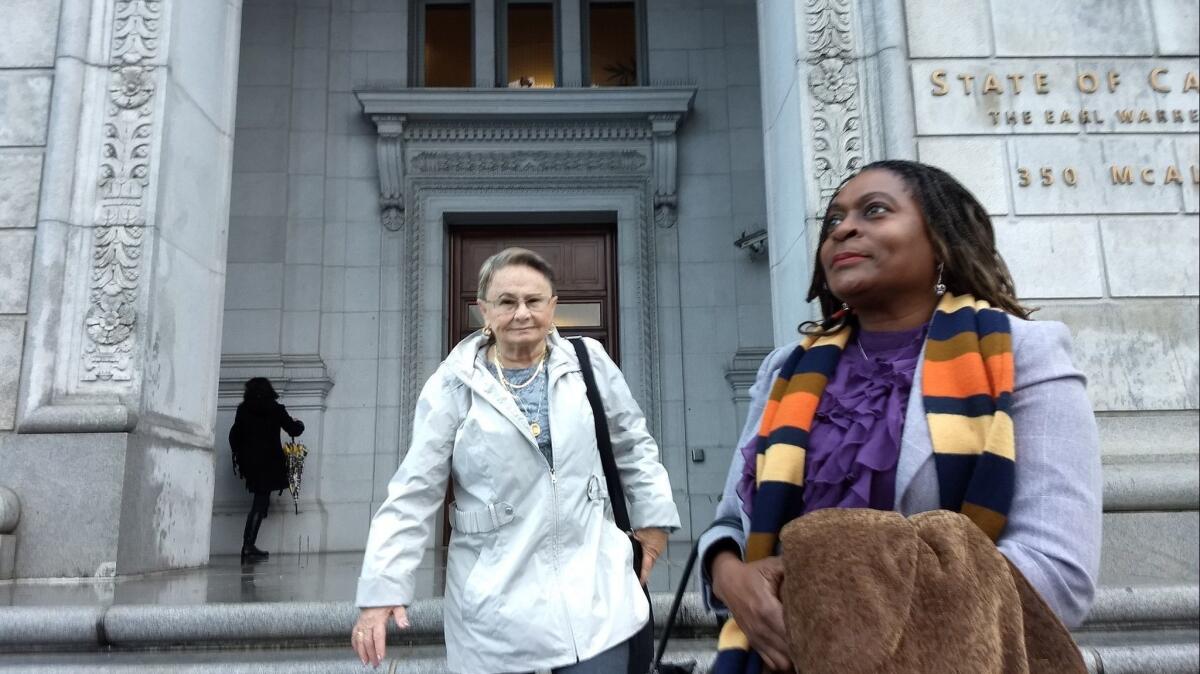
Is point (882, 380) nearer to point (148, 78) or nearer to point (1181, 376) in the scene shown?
point (1181, 376)

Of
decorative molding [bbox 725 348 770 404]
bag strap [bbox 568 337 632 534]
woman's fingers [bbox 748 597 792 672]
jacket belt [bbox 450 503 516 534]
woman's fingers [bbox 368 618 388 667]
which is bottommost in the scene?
woman's fingers [bbox 368 618 388 667]

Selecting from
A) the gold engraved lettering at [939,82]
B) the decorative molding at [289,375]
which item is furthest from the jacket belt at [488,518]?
the decorative molding at [289,375]

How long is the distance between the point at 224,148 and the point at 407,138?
3.88 meters

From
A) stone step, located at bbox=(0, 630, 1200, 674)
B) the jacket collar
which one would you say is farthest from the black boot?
the jacket collar

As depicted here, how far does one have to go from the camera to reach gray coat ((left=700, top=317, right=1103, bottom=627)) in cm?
149

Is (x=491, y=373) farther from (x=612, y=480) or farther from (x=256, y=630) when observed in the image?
(x=256, y=630)

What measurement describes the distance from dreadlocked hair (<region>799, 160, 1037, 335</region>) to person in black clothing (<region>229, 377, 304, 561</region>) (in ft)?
28.2

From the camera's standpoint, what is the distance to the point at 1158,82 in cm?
616

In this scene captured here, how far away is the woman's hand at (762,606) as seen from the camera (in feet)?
5.11

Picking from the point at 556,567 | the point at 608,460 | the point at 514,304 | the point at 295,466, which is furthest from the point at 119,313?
the point at 556,567

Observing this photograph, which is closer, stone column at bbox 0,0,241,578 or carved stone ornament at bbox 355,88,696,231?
stone column at bbox 0,0,241,578

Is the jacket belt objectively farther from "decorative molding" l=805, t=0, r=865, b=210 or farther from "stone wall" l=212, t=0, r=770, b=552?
"stone wall" l=212, t=0, r=770, b=552

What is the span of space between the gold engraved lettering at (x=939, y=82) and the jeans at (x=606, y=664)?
509 cm

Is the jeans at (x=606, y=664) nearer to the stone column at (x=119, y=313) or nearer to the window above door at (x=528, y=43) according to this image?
the stone column at (x=119, y=313)
